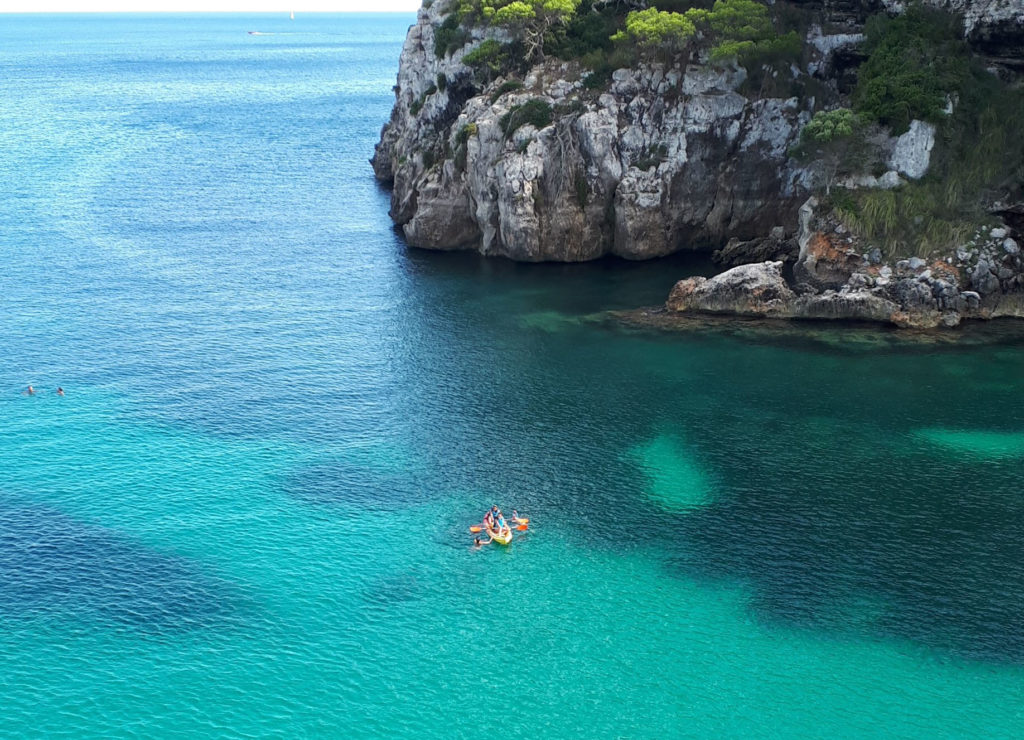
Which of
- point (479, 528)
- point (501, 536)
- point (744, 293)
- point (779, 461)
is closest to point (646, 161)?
point (744, 293)

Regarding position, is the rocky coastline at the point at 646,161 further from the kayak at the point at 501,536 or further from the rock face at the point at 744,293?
the kayak at the point at 501,536

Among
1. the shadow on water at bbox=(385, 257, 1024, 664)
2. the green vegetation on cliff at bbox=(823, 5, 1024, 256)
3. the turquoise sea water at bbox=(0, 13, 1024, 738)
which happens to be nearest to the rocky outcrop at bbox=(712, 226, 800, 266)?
the turquoise sea water at bbox=(0, 13, 1024, 738)

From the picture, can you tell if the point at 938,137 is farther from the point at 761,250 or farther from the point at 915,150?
the point at 761,250

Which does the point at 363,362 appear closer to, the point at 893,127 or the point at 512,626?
the point at 512,626

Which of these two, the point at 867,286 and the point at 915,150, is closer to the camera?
the point at 867,286

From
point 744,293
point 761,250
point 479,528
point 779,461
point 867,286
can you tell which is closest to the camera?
point 479,528

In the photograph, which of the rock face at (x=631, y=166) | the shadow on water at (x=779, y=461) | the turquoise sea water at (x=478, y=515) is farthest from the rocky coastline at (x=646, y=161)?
the shadow on water at (x=779, y=461)

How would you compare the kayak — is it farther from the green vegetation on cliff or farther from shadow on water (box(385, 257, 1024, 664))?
the green vegetation on cliff
